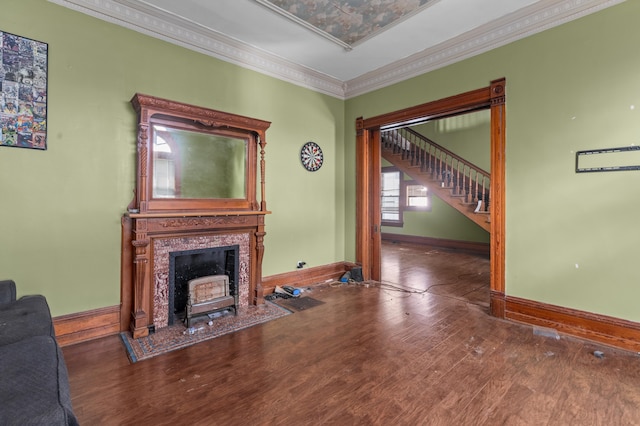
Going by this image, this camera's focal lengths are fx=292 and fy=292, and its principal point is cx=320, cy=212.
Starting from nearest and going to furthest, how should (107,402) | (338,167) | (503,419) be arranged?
(503,419), (107,402), (338,167)

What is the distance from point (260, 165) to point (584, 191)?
11.6 ft

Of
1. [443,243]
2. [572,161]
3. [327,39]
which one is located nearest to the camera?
[572,161]

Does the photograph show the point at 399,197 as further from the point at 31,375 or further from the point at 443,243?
the point at 31,375

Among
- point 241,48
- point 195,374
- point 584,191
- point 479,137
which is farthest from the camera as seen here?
point 479,137

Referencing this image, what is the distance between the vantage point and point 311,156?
4637 mm

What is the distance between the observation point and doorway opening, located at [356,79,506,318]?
10.9ft

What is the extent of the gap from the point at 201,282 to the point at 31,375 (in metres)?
2.01

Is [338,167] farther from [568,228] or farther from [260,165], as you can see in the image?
[568,228]

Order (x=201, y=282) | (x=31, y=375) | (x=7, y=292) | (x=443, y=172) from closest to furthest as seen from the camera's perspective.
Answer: (x=31, y=375) → (x=7, y=292) → (x=201, y=282) → (x=443, y=172)

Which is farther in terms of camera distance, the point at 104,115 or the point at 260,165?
the point at 260,165

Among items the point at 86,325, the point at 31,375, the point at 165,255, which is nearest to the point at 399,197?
the point at 165,255

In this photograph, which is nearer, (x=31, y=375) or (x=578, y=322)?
(x=31, y=375)

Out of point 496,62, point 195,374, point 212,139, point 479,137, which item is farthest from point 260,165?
point 479,137

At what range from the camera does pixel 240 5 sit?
9.80 feet
